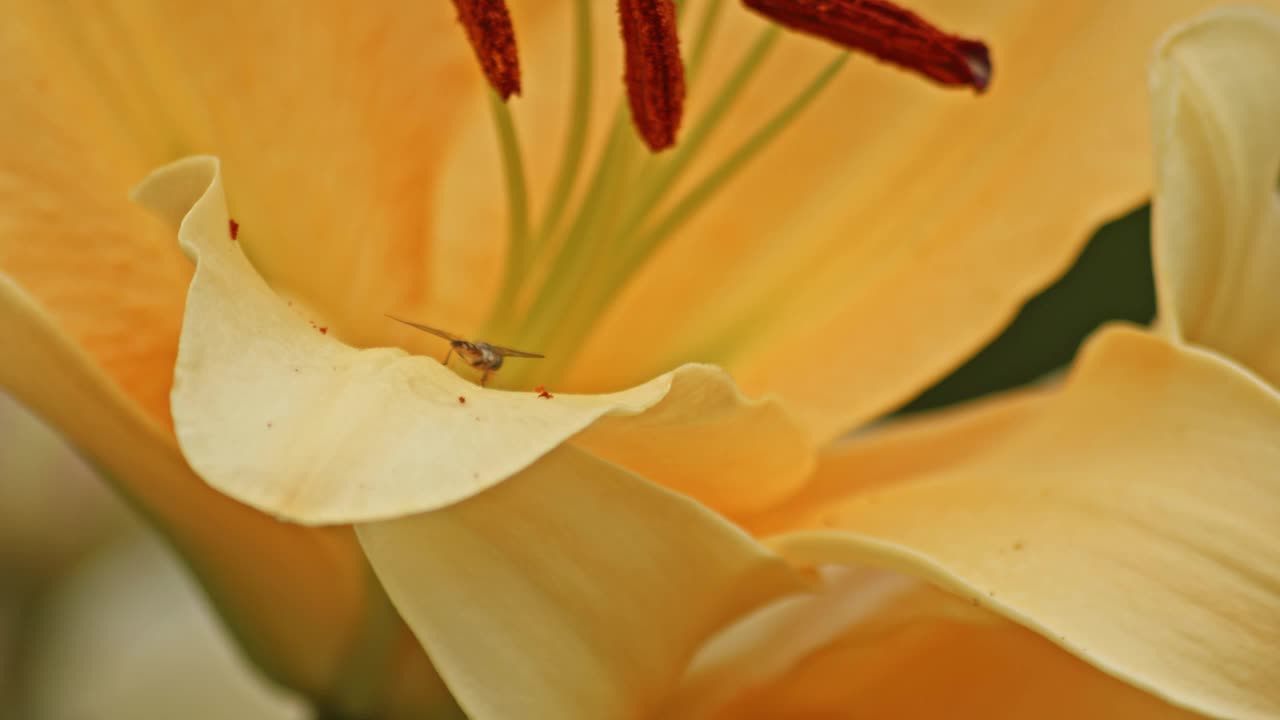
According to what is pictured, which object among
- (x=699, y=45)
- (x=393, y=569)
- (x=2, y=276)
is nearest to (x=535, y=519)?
(x=393, y=569)

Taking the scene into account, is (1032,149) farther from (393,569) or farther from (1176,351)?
(393,569)

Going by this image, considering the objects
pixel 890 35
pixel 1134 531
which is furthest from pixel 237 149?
pixel 1134 531

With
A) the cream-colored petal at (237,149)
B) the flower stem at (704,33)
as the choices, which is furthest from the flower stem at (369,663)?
the flower stem at (704,33)

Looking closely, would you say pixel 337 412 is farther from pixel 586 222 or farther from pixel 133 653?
pixel 133 653

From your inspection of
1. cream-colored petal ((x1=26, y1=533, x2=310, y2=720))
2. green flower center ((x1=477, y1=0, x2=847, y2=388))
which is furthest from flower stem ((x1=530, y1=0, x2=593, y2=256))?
cream-colored petal ((x1=26, y1=533, x2=310, y2=720))

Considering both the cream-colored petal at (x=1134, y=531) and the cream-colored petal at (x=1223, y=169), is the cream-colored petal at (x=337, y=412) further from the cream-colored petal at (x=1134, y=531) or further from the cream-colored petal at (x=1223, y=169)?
the cream-colored petal at (x=1223, y=169)

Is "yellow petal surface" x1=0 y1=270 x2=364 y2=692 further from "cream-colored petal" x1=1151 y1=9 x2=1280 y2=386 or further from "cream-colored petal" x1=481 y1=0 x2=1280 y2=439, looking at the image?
"cream-colored petal" x1=1151 y1=9 x2=1280 y2=386
